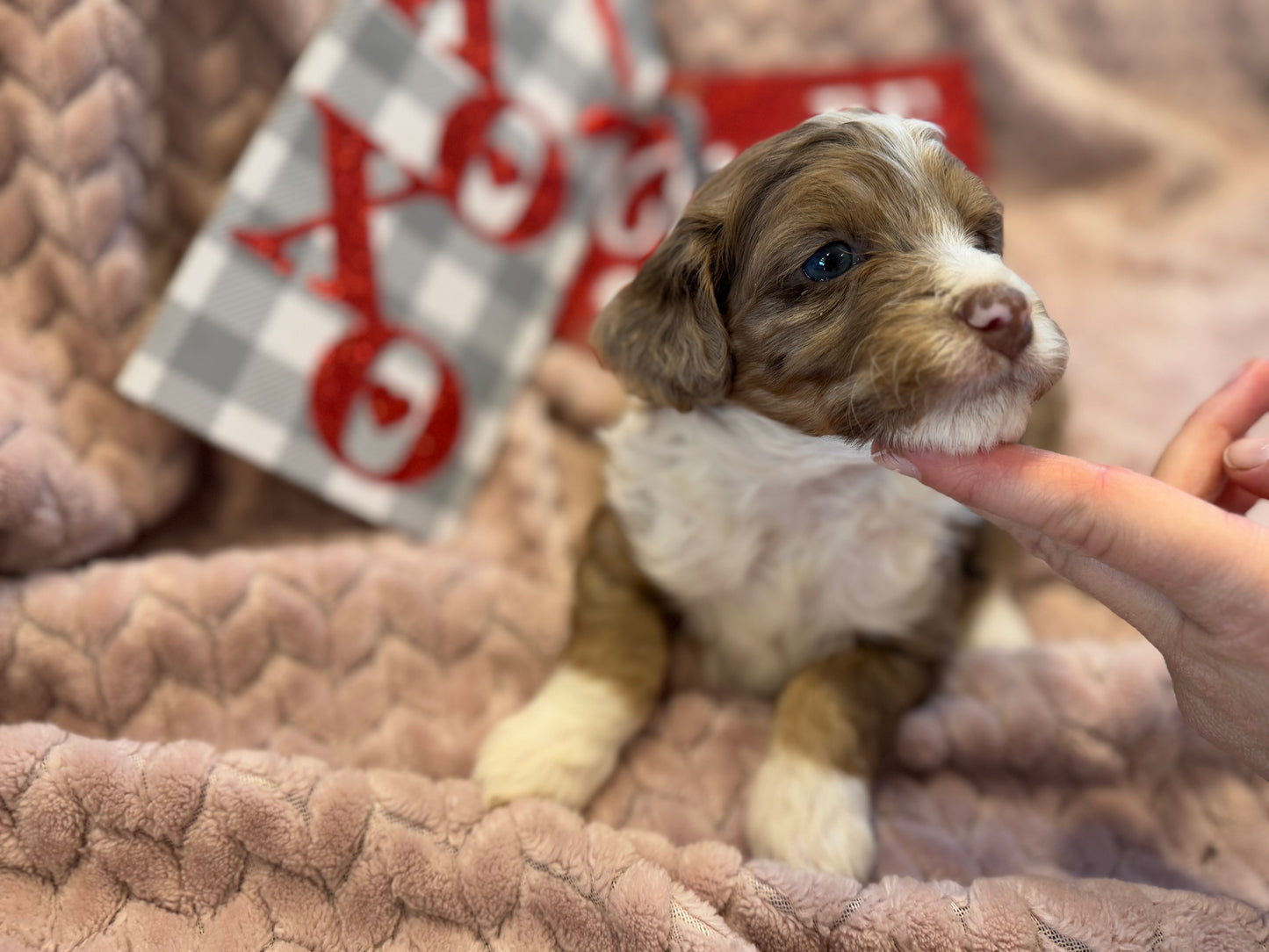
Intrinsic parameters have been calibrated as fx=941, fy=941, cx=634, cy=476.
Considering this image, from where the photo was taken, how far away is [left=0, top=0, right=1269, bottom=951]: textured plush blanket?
1852 mm

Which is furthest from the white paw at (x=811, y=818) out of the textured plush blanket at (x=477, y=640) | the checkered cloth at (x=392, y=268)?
the checkered cloth at (x=392, y=268)

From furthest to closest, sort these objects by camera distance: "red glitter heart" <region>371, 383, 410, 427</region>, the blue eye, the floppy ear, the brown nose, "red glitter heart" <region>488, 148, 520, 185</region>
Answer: "red glitter heart" <region>488, 148, 520, 185</region> → "red glitter heart" <region>371, 383, 410, 427</region> → the floppy ear → the blue eye → the brown nose

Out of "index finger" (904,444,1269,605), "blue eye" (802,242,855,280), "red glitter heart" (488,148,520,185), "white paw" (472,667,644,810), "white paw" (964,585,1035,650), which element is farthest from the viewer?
"red glitter heart" (488,148,520,185)

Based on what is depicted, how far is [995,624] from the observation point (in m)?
2.77

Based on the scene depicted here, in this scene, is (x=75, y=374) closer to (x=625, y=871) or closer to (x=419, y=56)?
(x=419, y=56)

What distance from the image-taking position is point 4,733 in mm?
1923

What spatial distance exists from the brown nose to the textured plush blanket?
1.05 meters

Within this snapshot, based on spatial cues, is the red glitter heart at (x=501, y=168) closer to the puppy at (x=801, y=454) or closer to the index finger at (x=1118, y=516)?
the puppy at (x=801, y=454)

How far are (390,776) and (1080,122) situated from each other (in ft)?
11.8

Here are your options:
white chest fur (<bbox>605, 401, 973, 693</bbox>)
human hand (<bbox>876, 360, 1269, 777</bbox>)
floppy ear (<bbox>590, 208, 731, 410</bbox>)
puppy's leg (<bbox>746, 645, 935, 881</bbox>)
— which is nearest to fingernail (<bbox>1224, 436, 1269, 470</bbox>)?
human hand (<bbox>876, 360, 1269, 777</bbox>)

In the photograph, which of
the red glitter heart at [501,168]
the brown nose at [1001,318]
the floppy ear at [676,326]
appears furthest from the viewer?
the red glitter heart at [501,168]

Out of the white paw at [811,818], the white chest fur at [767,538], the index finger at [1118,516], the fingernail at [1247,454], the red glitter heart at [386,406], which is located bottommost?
the white paw at [811,818]

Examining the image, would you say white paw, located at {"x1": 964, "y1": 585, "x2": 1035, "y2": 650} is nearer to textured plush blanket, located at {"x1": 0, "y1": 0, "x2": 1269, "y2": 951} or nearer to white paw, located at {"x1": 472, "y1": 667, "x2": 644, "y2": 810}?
textured plush blanket, located at {"x1": 0, "y1": 0, "x2": 1269, "y2": 951}

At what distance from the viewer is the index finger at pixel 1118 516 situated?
1.41 m
